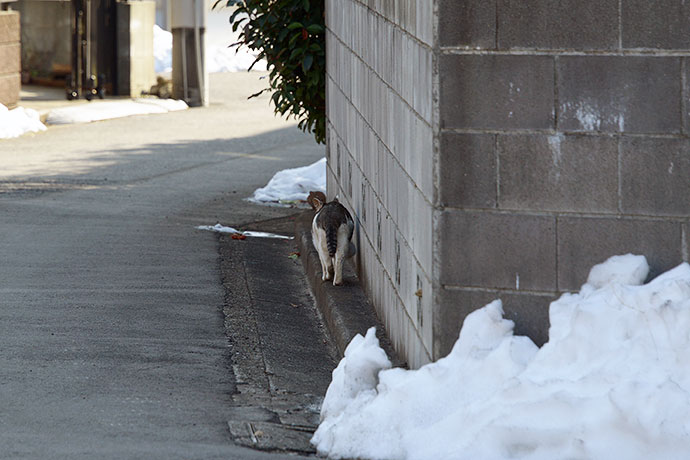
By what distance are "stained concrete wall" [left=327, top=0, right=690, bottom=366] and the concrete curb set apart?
1.19m

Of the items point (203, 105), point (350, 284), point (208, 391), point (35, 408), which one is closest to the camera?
point (35, 408)

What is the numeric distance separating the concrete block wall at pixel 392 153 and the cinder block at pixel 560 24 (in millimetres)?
379

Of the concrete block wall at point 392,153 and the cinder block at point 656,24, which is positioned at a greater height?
the cinder block at point 656,24

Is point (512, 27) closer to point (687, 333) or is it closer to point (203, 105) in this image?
point (687, 333)

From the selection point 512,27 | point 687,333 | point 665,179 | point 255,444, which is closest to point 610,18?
point 512,27

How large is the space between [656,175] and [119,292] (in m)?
4.85

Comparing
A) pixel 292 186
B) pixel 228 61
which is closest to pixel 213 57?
pixel 228 61

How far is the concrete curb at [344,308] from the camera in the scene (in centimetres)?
747

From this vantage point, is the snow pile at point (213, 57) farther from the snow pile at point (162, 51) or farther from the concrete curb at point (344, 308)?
the concrete curb at point (344, 308)

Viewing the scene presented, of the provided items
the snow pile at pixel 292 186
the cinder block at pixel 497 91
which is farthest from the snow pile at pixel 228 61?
the cinder block at pixel 497 91

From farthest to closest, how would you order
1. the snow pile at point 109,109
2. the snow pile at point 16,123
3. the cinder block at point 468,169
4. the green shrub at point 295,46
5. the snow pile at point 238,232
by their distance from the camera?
the snow pile at point 109,109
the snow pile at point 16,123
the snow pile at point 238,232
the green shrub at point 295,46
the cinder block at point 468,169

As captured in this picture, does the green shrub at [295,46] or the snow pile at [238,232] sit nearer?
the green shrub at [295,46]

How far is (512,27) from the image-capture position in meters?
5.52

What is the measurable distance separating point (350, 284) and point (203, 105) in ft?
53.2
